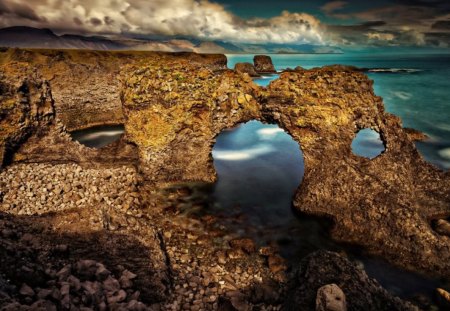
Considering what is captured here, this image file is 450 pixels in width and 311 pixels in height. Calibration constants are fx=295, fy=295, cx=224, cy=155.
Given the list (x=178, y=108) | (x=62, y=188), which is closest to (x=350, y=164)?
(x=178, y=108)

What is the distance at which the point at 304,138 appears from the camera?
22578 millimetres

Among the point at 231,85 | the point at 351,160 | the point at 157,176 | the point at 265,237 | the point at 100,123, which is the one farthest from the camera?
the point at 100,123

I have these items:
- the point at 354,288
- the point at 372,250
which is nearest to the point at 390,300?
the point at 354,288

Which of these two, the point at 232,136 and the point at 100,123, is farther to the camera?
the point at 100,123

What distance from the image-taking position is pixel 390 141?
22.1m

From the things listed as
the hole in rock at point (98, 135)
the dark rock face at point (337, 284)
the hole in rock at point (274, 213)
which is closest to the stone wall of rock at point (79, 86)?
the hole in rock at point (98, 135)

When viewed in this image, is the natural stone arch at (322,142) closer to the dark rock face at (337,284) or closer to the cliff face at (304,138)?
the cliff face at (304,138)

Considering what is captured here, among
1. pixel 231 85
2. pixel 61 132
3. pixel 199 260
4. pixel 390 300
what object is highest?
Answer: pixel 231 85

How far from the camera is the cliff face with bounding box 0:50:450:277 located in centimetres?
1909

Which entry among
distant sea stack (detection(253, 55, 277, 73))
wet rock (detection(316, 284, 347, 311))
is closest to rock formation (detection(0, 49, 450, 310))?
wet rock (detection(316, 284, 347, 311))

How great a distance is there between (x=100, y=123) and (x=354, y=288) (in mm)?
49896

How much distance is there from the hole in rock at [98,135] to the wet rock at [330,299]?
3769 centimetres

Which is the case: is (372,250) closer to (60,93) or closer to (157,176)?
(157,176)

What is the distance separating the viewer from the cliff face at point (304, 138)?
62.6ft
